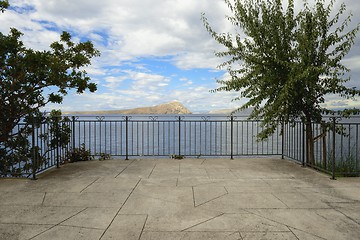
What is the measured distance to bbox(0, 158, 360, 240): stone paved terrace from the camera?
296cm

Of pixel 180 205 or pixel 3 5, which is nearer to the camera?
pixel 180 205

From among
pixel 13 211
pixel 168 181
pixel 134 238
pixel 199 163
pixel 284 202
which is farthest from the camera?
pixel 199 163

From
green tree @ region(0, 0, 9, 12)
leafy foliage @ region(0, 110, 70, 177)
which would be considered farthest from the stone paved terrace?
green tree @ region(0, 0, 9, 12)

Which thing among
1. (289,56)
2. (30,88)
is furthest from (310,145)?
(30,88)

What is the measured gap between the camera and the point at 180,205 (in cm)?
382

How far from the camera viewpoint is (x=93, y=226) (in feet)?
10.2

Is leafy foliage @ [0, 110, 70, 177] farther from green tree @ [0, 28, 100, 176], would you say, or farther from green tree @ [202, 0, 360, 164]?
green tree @ [202, 0, 360, 164]

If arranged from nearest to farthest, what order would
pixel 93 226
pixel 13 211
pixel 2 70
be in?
1. pixel 93 226
2. pixel 13 211
3. pixel 2 70

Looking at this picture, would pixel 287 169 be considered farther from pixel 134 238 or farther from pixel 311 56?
pixel 134 238

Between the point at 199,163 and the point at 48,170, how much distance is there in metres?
4.23

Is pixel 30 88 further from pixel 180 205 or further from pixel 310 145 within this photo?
pixel 310 145

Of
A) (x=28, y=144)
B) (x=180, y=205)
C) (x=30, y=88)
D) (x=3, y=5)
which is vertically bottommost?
(x=180, y=205)

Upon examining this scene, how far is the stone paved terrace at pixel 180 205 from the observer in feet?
9.71

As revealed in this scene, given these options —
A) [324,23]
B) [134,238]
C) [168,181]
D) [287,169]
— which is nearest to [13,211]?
[134,238]
